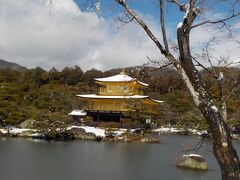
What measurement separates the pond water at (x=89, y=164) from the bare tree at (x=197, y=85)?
6.98 metres

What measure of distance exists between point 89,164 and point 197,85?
396 inches

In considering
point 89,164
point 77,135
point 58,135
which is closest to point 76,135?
point 77,135

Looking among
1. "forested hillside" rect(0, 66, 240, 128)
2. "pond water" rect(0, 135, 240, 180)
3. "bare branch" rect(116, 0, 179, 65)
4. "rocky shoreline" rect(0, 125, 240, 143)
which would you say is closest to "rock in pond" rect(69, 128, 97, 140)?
"rocky shoreline" rect(0, 125, 240, 143)

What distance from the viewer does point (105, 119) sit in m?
31.5

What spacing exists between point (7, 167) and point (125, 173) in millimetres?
3577

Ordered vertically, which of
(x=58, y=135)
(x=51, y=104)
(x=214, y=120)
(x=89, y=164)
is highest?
(x=51, y=104)

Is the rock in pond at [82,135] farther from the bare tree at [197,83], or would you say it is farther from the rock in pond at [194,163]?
the bare tree at [197,83]

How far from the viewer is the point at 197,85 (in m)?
3.55

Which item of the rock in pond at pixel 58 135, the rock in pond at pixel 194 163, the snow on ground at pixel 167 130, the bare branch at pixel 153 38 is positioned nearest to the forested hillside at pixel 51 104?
the snow on ground at pixel 167 130

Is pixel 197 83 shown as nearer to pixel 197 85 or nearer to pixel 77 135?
pixel 197 85

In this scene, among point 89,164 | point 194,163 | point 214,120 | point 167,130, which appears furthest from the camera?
point 167,130

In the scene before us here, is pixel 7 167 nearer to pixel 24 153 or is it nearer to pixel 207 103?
pixel 24 153

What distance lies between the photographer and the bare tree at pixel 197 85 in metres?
3.35

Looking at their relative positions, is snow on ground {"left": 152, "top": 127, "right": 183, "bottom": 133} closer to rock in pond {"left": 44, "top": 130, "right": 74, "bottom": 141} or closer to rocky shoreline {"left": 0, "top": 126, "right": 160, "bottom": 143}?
rocky shoreline {"left": 0, "top": 126, "right": 160, "bottom": 143}
